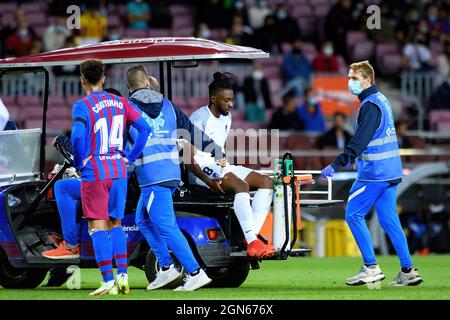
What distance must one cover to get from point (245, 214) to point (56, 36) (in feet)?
40.6

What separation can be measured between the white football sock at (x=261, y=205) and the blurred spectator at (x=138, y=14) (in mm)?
13059

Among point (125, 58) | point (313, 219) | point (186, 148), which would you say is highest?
Answer: point (125, 58)

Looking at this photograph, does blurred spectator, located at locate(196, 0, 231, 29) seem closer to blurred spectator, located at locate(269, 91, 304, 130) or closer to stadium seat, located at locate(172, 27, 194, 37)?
stadium seat, located at locate(172, 27, 194, 37)

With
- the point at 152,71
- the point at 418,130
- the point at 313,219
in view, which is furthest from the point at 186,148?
the point at 418,130

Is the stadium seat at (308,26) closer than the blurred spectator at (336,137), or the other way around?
the blurred spectator at (336,137)

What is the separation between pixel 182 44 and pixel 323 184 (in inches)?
325

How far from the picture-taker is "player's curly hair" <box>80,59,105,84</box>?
12.1m

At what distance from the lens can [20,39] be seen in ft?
80.9

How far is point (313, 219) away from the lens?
21.7 m

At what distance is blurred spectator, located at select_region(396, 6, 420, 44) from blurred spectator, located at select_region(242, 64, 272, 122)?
3886 millimetres

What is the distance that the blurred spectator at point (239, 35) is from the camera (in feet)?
83.3

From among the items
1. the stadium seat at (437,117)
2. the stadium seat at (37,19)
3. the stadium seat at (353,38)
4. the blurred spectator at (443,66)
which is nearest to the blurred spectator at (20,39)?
the stadium seat at (37,19)

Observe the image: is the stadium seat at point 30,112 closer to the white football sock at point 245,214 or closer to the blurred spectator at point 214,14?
the blurred spectator at point 214,14
